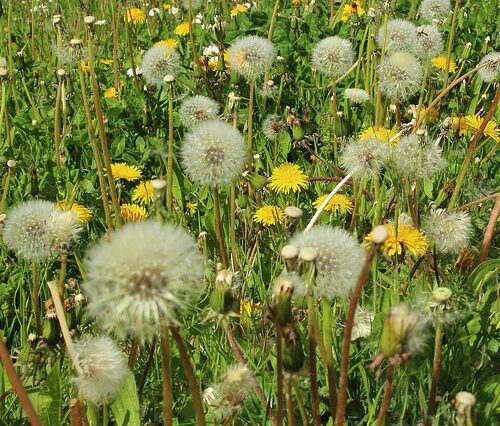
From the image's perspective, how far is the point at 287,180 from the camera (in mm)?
2490

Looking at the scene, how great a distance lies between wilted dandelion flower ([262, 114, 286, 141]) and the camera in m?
2.83

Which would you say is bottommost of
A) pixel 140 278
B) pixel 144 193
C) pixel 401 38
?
pixel 144 193

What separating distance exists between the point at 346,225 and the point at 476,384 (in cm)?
89

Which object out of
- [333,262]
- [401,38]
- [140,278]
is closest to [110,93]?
[401,38]

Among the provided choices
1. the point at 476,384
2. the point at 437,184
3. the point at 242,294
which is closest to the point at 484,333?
the point at 476,384

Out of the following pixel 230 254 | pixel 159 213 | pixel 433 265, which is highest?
pixel 159 213

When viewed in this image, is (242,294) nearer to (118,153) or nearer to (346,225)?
(346,225)

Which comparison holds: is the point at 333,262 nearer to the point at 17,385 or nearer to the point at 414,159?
the point at 17,385

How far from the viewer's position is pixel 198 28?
4.25 metres

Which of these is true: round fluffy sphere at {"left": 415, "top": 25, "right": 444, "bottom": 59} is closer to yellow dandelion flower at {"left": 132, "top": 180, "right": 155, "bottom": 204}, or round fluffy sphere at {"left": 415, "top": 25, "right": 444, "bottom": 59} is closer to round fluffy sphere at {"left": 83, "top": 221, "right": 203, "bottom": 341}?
yellow dandelion flower at {"left": 132, "top": 180, "right": 155, "bottom": 204}

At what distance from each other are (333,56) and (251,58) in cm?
35

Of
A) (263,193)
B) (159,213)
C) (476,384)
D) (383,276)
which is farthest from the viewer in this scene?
(263,193)

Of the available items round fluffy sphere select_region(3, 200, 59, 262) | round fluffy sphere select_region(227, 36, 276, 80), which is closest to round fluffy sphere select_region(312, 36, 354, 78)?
round fluffy sphere select_region(227, 36, 276, 80)

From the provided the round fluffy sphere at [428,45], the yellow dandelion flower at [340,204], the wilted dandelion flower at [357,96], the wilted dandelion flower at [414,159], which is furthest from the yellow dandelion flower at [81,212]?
the round fluffy sphere at [428,45]
